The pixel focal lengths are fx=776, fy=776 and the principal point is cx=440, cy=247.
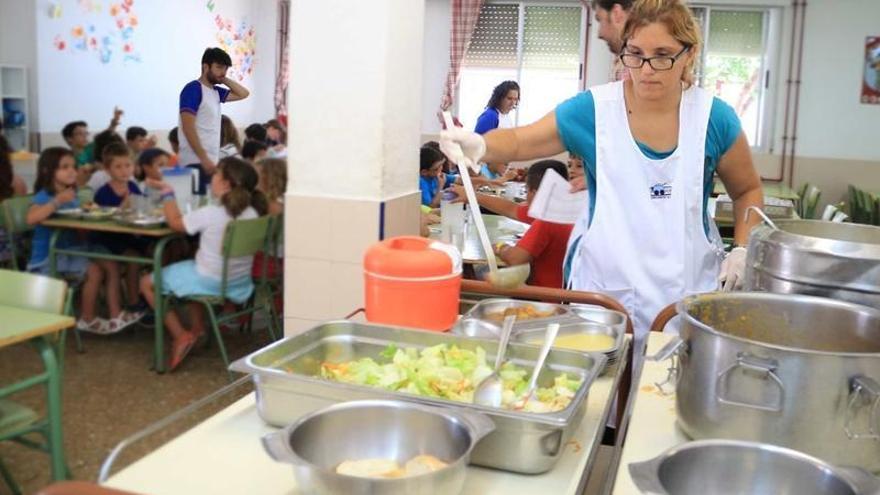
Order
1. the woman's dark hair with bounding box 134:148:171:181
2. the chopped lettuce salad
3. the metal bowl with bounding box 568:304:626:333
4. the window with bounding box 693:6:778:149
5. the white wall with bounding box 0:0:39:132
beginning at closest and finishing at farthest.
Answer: the chopped lettuce salad, the metal bowl with bounding box 568:304:626:333, the white wall with bounding box 0:0:39:132, the woman's dark hair with bounding box 134:148:171:181, the window with bounding box 693:6:778:149

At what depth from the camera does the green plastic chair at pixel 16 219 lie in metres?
2.10

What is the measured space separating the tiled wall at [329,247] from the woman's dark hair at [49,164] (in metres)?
0.80

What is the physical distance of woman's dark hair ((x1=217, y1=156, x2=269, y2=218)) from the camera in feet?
8.36

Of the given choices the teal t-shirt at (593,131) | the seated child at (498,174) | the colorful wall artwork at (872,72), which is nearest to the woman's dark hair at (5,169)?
the teal t-shirt at (593,131)

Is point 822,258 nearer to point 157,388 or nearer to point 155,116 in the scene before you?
point 155,116

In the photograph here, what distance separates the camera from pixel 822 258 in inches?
47.5

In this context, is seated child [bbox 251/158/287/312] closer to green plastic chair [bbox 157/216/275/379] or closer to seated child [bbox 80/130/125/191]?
green plastic chair [bbox 157/216/275/379]

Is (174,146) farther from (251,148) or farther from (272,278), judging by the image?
(272,278)

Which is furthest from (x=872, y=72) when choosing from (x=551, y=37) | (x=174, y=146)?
(x=174, y=146)

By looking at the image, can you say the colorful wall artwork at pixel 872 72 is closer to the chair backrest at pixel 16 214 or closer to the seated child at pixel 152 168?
the seated child at pixel 152 168

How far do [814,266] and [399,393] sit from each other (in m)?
0.69

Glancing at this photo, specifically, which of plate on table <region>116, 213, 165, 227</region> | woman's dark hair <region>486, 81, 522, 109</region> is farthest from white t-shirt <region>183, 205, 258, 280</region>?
woman's dark hair <region>486, 81, 522, 109</region>

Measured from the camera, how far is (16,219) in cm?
212

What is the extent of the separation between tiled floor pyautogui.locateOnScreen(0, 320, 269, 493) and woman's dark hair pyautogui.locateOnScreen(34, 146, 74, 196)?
1.55ft
